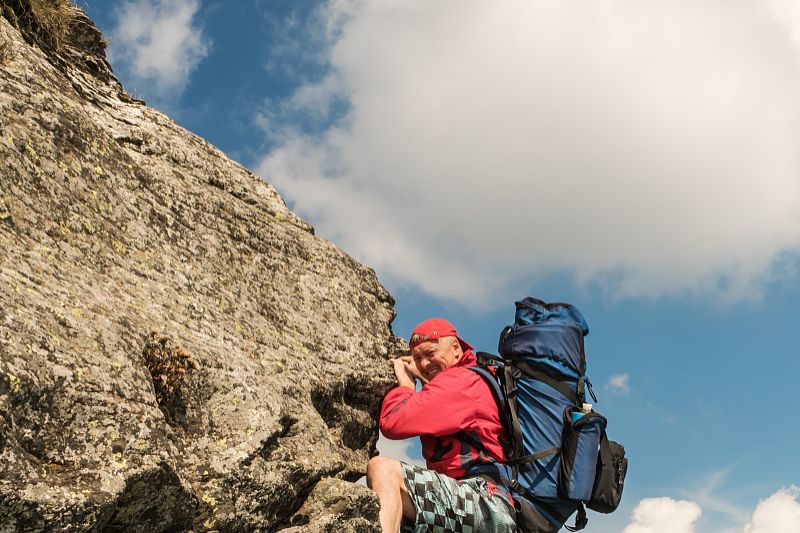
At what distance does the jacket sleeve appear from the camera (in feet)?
30.1

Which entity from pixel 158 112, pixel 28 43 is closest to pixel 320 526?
pixel 28 43

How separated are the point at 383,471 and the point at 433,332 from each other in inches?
116

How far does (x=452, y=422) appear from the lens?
9156 mm

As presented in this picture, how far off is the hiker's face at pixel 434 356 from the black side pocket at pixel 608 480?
249 centimetres

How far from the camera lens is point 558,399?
989cm

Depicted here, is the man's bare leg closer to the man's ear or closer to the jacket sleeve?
the jacket sleeve

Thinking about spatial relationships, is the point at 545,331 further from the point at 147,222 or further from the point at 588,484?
the point at 147,222

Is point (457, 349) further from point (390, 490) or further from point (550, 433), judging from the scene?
point (390, 490)

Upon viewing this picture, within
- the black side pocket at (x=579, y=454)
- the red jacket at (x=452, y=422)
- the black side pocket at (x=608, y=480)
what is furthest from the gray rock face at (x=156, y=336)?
the black side pocket at (x=608, y=480)

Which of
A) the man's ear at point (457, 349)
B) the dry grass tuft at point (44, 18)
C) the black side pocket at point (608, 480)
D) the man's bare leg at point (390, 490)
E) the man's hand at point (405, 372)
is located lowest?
the man's bare leg at point (390, 490)

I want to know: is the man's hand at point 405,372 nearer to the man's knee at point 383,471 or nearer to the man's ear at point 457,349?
the man's ear at point 457,349

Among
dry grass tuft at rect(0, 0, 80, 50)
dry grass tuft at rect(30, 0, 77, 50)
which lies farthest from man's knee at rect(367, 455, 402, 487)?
dry grass tuft at rect(30, 0, 77, 50)

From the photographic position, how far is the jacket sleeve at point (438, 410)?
361 inches

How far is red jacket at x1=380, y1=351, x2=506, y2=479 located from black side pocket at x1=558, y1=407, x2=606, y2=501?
0.84 m
